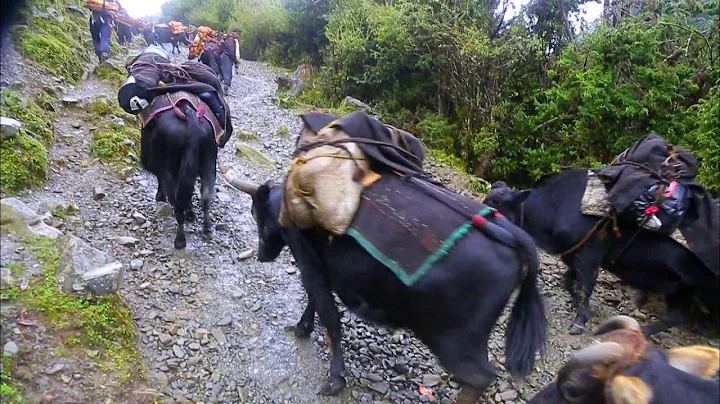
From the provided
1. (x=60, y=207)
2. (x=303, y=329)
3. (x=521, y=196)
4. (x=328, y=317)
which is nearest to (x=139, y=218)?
(x=60, y=207)

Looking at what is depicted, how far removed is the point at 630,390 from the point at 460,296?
93 cm

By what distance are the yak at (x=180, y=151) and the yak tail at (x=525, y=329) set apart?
2.97m

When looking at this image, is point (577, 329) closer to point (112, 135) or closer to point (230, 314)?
point (230, 314)

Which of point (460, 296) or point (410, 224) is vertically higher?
point (410, 224)

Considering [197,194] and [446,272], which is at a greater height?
[446,272]

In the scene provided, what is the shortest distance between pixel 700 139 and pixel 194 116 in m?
4.92

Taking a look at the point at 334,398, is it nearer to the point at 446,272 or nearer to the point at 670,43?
the point at 446,272

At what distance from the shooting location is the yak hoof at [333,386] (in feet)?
11.7

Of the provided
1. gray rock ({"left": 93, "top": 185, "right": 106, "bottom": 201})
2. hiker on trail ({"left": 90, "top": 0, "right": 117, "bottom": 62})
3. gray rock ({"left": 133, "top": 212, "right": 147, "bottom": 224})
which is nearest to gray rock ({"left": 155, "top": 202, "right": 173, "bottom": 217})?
gray rock ({"left": 133, "top": 212, "right": 147, "bottom": 224})

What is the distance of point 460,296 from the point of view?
2.71 m

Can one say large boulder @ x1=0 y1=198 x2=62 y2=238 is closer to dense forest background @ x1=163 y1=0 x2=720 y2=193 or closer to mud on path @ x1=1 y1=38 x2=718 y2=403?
mud on path @ x1=1 y1=38 x2=718 y2=403

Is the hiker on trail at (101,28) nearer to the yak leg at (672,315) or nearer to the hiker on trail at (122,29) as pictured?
the hiker on trail at (122,29)

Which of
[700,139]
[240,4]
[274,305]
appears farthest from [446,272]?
[240,4]

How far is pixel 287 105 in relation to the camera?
11.0 metres
